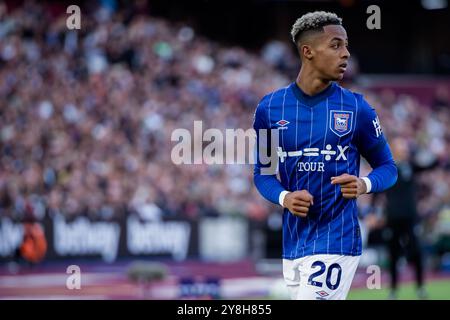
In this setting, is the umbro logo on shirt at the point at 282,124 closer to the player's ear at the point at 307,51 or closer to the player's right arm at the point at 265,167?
the player's right arm at the point at 265,167

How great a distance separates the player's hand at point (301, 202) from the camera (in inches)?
199

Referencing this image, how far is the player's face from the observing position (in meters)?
5.25

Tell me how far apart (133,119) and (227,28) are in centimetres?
536

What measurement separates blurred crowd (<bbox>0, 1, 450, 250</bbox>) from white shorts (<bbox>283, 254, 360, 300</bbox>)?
11432mm

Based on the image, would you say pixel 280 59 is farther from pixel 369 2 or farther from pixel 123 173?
pixel 123 173

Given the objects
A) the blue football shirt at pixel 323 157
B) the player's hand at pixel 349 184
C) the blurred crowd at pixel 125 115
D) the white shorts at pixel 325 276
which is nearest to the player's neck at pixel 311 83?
the blue football shirt at pixel 323 157

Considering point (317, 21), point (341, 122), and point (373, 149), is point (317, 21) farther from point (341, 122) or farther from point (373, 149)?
point (373, 149)

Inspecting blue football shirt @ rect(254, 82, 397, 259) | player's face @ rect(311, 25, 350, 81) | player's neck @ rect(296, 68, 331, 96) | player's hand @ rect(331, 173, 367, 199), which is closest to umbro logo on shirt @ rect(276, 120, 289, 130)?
blue football shirt @ rect(254, 82, 397, 259)

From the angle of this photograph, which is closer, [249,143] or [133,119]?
[249,143]

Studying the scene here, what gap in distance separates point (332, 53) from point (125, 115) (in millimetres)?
13888

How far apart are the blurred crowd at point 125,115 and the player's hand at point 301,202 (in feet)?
37.8
